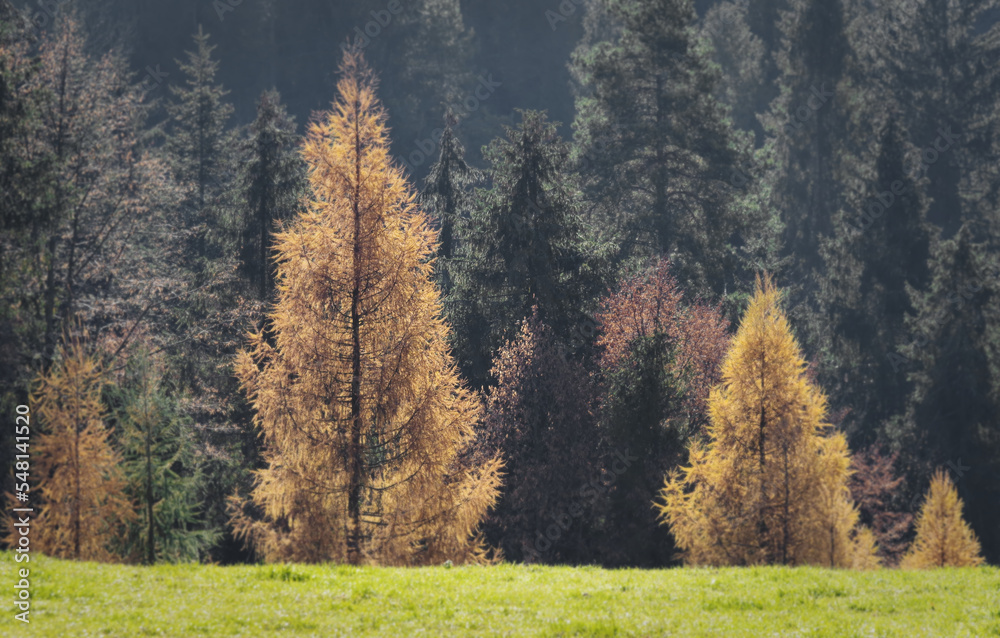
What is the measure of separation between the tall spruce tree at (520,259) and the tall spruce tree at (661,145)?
1039 centimetres

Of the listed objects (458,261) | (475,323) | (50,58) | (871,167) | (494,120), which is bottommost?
(475,323)

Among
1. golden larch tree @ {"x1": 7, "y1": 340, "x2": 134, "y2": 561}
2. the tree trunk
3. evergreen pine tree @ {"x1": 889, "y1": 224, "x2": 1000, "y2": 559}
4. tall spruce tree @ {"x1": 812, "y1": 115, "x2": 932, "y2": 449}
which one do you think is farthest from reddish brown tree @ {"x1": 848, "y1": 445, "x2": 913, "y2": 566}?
golden larch tree @ {"x1": 7, "y1": 340, "x2": 134, "y2": 561}

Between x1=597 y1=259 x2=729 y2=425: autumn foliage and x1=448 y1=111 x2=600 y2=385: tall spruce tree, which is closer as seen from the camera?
x1=597 y1=259 x2=729 y2=425: autumn foliage

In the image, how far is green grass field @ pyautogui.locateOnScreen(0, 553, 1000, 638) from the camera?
10.2 metres

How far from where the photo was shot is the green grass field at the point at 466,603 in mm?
10156

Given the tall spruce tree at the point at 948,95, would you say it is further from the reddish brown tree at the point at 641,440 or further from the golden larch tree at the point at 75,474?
the golden larch tree at the point at 75,474

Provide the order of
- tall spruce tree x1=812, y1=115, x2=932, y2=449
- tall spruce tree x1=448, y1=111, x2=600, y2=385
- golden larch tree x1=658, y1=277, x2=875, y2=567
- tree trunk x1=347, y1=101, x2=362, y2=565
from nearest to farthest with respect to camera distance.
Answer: tree trunk x1=347, y1=101, x2=362, y2=565 → golden larch tree x1=658, y1=277, x2=875, y2=567 → tall spruce tree x1=448, y1=111, x2=600, y2=385 → tall spruce tree x1=812, y1=115, x2=932, y2=449

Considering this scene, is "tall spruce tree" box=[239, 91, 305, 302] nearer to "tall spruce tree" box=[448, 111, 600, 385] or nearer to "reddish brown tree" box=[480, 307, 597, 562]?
"tall spruce tree" box=[448, 111, 600, 385]

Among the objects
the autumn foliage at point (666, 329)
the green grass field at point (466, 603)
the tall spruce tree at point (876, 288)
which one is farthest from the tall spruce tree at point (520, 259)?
the tall spruce tree at point (876, 288)

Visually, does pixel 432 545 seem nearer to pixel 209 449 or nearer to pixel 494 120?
pixel 209 449

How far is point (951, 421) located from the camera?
39094mm

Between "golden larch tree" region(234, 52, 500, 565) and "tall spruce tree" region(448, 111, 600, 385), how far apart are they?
1244 centimetres

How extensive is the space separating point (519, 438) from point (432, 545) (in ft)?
28.7

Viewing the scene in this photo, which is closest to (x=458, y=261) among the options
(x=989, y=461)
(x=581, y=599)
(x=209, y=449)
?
(x=209, y=449)
